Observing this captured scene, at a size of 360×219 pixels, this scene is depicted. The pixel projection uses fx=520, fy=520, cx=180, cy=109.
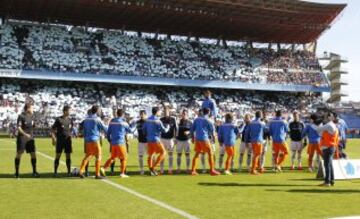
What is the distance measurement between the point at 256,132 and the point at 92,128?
5765 millimetres

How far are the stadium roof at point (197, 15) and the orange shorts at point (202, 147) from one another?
33729 millimetres

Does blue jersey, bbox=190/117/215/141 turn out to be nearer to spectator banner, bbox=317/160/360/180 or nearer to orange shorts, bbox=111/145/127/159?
orange shorts, bbox=111/145/127/159

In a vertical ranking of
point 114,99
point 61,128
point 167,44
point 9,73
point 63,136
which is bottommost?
point 63,136

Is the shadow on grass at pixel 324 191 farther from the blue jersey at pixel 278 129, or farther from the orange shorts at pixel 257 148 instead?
the blue jersey at pixel 278 129

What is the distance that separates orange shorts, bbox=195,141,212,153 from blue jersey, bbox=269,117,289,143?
3.17 m

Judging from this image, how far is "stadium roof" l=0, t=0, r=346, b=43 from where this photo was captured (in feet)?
161

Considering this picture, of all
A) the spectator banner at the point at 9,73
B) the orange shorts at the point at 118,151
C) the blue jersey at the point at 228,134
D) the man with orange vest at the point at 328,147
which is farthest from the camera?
the spectator banner at the point at 9,73

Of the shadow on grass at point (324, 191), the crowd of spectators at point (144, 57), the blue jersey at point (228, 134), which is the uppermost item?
the crowd of spectators at point (144, 57)

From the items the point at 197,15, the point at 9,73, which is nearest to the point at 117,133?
the point at 9,73

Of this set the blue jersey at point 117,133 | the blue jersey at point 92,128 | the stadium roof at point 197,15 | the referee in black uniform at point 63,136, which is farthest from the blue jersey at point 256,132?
the stadium roof at point 197,15

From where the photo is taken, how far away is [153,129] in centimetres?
1642

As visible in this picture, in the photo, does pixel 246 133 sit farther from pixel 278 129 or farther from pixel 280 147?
pixel 280 147

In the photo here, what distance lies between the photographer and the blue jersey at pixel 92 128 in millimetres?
15227

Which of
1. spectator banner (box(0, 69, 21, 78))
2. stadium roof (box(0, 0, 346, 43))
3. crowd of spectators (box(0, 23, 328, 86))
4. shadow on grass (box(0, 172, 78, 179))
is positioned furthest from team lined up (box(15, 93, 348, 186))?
stadium roof (box(0, 0, 346, 43))
